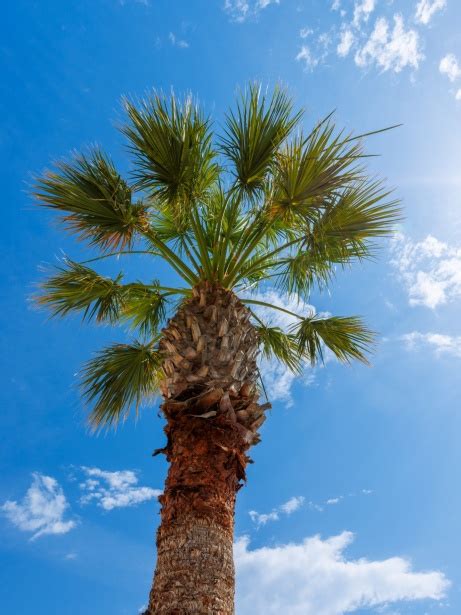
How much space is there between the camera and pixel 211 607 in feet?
14.1

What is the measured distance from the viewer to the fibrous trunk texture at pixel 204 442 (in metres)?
4.45

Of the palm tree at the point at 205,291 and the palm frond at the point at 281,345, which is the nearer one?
the palm tree at the point at 205,291

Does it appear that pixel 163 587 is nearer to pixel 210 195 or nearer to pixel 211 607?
pixel 211 607

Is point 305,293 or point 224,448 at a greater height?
point 305,293

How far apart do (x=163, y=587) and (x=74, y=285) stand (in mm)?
4710

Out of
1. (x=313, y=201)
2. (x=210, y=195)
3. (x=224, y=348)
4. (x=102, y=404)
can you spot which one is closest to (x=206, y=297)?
(x=224, y=348)

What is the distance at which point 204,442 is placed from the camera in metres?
5.14

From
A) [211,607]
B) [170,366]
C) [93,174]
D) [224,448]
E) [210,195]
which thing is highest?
[210,195]

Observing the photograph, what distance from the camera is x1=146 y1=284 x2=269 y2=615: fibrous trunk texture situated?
14.6 feet

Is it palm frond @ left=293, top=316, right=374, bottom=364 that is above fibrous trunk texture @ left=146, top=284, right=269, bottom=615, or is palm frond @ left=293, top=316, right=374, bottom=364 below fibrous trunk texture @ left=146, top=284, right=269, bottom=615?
above

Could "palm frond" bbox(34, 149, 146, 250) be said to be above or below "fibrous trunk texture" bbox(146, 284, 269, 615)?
above

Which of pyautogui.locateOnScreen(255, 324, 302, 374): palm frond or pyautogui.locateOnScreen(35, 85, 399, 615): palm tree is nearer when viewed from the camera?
pyautogui.locateOnScreen(35, 85, 399, 615): palm tree

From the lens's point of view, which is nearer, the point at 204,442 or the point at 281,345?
the point at 204,442

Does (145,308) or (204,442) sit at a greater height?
(145,308)
